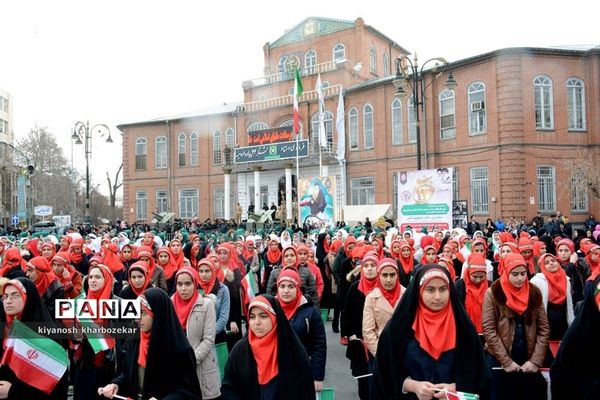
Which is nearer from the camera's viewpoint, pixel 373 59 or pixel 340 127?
pixel 340 127

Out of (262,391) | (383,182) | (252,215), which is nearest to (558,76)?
(383,182)

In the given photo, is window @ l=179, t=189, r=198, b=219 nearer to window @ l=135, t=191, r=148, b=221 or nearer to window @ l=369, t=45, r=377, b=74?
window @ l=135, t=191, r=148, b=221

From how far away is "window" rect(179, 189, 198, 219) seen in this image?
1578 inches

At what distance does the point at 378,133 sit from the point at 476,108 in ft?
20.5

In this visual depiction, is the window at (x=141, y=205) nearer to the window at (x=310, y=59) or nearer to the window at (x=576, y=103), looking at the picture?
the window at (x=310, y=59)

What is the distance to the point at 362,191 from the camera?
31.9 m

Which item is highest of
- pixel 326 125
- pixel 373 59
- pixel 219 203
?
pixel 373 59

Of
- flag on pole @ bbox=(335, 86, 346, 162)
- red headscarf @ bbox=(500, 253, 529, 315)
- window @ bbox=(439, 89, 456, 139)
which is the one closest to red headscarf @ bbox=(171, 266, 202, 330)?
red headscarf @ bbox=(500, 253, 529, 315)

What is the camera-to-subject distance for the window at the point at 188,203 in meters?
40.1

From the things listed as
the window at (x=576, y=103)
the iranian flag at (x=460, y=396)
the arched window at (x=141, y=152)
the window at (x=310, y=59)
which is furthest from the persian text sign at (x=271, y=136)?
the iranian flag at (x=460, y=396)

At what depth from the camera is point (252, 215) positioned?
24.4m

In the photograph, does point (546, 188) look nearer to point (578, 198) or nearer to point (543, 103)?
point (578, 198)

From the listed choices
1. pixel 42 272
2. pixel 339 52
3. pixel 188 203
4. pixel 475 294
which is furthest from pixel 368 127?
pixel 475 294

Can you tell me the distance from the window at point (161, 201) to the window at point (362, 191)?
16.2 meters
